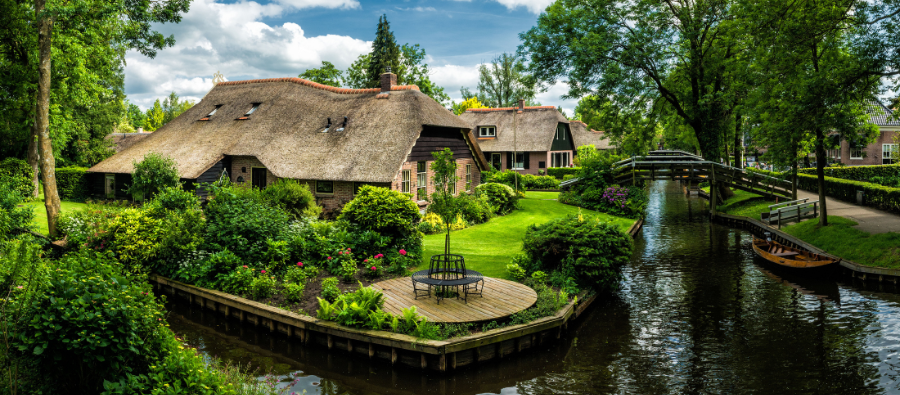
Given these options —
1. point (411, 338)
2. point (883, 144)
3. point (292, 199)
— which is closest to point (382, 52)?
point (292, 199)

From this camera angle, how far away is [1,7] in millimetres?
23906

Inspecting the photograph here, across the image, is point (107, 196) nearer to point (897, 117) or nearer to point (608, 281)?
point (608, 281)

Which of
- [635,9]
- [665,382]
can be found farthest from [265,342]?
[635,9]

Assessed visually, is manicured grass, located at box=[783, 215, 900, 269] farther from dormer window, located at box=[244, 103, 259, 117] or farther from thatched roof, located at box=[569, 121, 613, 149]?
thatched roof, located at box=[569, 121, 613, 149]

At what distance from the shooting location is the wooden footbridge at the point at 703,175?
30703 millimetres

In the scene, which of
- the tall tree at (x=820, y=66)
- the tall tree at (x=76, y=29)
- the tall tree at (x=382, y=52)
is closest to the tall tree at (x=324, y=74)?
the tall tree at (x=382, y=52)

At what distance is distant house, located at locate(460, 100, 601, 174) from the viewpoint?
50.9 metres

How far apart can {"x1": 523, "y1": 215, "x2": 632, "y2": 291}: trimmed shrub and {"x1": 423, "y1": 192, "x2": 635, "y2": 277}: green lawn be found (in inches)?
35.1

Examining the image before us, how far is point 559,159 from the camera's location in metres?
54.5

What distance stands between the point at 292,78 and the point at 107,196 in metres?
12.7

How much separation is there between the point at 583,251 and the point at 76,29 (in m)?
25.7

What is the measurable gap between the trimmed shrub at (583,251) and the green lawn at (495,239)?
89 cm

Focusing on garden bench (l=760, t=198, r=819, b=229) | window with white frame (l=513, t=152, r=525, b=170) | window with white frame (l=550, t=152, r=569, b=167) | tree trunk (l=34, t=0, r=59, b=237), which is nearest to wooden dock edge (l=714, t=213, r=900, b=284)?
garden bench (l=760, t=198, r=819, b=229)

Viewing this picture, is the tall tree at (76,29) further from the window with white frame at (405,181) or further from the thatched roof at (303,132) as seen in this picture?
the window with white frame at (405,181)
